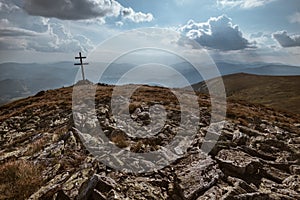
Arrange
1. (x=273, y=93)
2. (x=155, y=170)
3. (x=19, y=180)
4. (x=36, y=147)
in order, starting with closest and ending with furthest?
(x=19, y=180) → (x=155, y=170) → (x=36, y=147) → (x=273, y=93)

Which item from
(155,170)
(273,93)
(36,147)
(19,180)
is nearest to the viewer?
(19,180)

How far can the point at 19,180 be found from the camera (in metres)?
11.3

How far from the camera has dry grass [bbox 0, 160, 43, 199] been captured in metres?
10.5

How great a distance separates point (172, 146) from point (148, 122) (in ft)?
16.7

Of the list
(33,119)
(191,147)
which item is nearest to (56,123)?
(33,119)

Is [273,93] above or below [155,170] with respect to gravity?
below

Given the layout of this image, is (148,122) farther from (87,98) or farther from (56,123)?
(87,98)

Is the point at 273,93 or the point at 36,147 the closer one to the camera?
the point at 36,147

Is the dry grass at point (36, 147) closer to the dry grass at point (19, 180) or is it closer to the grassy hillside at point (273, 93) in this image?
the dry grass at point (19, 180)

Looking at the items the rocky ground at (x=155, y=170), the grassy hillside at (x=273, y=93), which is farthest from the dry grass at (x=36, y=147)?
the grassy hillside at (x=273, y=93)

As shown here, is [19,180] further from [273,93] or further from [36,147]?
[273,93]

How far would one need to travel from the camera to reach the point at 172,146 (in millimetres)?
16172

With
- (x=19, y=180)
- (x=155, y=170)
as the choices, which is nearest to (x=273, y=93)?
(x=155, y=170)

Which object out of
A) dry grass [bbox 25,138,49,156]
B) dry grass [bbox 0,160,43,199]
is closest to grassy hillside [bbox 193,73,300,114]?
dry grass [bbox 25,138,49,156]
